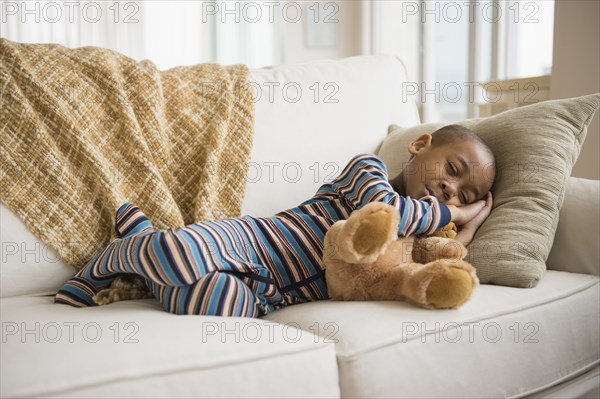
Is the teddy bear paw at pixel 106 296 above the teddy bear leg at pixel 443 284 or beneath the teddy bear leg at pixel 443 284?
beneath

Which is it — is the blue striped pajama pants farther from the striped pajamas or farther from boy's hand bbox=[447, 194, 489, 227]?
boy's hand bbox=[447, 194, 489, 227]

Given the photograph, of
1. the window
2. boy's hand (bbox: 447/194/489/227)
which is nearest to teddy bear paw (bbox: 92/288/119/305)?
boy's hand (bbox: 447/194/489/227)

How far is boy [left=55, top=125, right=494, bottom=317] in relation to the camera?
1.13 meters

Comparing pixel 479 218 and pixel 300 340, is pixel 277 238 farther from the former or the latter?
pixel 479 218

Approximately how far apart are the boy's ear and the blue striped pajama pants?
51cm

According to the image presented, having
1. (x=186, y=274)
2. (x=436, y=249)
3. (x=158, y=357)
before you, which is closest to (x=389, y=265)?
(x=436, y=249)

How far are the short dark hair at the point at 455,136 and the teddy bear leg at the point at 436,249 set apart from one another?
0.96 feet

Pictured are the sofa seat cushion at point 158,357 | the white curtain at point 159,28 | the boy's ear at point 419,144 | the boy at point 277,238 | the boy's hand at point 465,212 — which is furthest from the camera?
the white curtain at point 159,28

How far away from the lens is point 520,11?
3.15m

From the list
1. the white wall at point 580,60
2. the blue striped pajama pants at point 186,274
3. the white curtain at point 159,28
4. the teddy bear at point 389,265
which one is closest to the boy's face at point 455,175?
the teddy bear at point 389,265

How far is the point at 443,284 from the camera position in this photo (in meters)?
1.08

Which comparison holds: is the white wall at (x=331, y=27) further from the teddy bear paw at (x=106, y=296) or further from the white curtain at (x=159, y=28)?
the teddy bear paw at (x=106, y=296)

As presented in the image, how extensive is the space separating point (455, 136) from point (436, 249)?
34cm

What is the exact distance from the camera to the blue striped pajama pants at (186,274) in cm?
110
